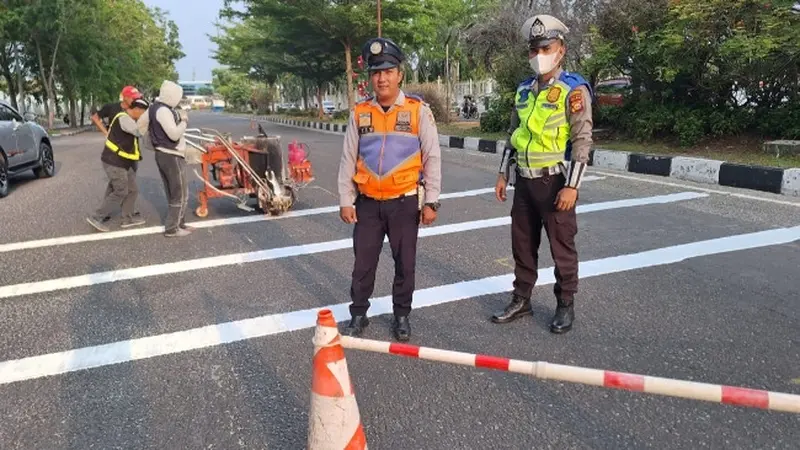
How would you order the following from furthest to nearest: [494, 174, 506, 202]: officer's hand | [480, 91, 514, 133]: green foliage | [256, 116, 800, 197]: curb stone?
[480, 91, 514, 133]: green foliage → [256, 116, 800, 197]: curb stone → [494, 174, 506, 202]: officer's hand

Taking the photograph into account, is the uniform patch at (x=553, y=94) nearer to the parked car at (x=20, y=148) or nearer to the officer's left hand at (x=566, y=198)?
the officer's left hand at (x=566, y=198)

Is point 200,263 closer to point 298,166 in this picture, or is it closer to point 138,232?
point 138,232

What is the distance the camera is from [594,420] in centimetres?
271

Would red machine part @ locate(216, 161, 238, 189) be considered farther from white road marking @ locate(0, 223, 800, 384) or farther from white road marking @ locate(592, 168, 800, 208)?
white road marking @ locate(592, 168, 800, 208)

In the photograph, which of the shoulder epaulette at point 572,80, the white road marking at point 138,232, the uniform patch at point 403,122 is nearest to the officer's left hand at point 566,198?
the shoulder epaulette at point 572,80

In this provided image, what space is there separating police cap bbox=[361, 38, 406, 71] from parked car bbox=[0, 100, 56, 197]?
27.3 ft

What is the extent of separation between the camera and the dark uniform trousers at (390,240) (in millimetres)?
3529

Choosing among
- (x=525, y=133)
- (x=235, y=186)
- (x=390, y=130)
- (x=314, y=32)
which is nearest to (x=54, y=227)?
(x=235, y=186)

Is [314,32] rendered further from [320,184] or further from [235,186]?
[235,186]

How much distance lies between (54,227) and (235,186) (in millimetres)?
2059

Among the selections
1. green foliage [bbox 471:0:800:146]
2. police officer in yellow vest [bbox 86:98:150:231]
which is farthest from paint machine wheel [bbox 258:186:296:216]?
green foliage [bbox 471:0:800:146]

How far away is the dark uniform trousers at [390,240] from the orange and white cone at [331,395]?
1370 mm

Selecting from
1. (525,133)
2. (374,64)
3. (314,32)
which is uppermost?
(314,32)

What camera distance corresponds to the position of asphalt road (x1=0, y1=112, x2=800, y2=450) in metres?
2.70
